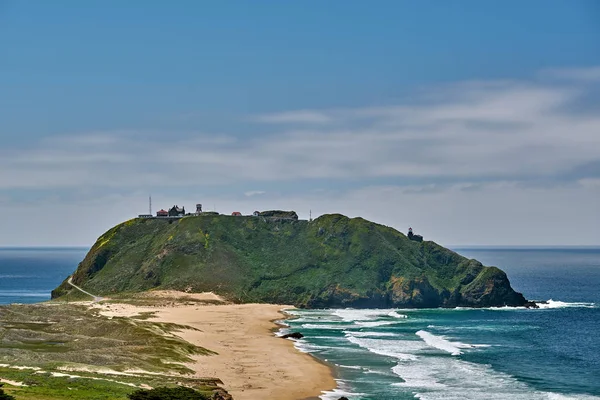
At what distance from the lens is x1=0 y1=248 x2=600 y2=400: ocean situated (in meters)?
85.2

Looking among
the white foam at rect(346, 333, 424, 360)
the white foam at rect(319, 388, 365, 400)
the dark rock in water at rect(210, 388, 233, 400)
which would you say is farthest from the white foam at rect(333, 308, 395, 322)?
the dark rock in water at rect(210, 388, 233, 400)

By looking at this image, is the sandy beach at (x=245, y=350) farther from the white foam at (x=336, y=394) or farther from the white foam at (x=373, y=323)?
the white foam at (x=373, y=323)

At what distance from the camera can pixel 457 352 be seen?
114188 millimetres

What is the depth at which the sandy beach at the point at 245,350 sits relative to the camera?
273 ft

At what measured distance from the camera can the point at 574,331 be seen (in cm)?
14538

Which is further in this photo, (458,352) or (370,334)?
(370,334)

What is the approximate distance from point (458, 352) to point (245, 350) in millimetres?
34003

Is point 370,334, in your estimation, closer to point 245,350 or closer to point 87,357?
point 245,350

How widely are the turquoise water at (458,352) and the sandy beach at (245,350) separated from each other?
Answer: 13.3 ft

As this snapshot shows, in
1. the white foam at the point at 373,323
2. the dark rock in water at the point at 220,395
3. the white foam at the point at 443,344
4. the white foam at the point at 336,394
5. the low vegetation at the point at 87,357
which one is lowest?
the white foam at the point at 336,394

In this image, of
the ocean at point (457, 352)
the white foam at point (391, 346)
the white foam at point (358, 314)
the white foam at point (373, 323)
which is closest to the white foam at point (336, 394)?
the ocean at point (457, 352)

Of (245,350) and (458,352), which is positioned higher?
(245,350)

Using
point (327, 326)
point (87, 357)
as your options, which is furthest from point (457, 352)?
point (87, 357)

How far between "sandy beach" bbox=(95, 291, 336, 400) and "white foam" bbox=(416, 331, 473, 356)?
24.3 meters
